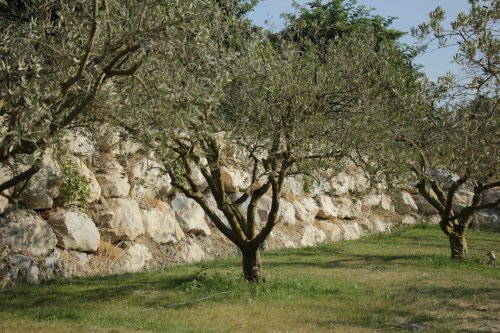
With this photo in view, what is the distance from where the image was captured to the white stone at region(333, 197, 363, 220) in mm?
30812

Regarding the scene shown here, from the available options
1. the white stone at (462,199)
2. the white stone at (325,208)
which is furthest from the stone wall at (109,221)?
the white stone at (462,199)

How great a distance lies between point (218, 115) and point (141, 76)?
453 centimetres

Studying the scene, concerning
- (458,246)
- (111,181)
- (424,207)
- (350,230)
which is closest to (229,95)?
(111,181)

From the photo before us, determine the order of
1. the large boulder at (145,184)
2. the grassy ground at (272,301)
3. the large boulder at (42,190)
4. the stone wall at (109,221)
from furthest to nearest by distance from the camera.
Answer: the large boulder at (145,184) → the large boulder at (42,190) → the stone wall at (109,221) → the grassy ground at (272,301)

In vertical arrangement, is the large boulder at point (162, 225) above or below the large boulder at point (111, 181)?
below

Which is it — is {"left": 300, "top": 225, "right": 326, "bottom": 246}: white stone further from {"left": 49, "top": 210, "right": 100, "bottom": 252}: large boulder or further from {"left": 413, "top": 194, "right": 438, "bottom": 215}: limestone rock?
{"left": 49, "top": 210, "right": 100, "bottom": 252}: large boulder

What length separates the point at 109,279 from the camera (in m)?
16.4

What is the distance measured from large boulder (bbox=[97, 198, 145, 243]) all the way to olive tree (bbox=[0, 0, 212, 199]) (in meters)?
8.35

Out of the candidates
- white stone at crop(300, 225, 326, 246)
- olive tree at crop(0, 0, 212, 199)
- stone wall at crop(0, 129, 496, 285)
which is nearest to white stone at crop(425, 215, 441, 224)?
white stone at crop(300, 225, 326, 246)

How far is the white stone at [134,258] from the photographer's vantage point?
728 inches

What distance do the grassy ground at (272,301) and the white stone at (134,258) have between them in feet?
3.55

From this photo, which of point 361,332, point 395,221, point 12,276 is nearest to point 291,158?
point 361,332

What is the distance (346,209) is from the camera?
3125cm

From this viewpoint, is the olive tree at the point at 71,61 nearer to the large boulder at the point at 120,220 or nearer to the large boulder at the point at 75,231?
the large boulder at the point at 75,231
